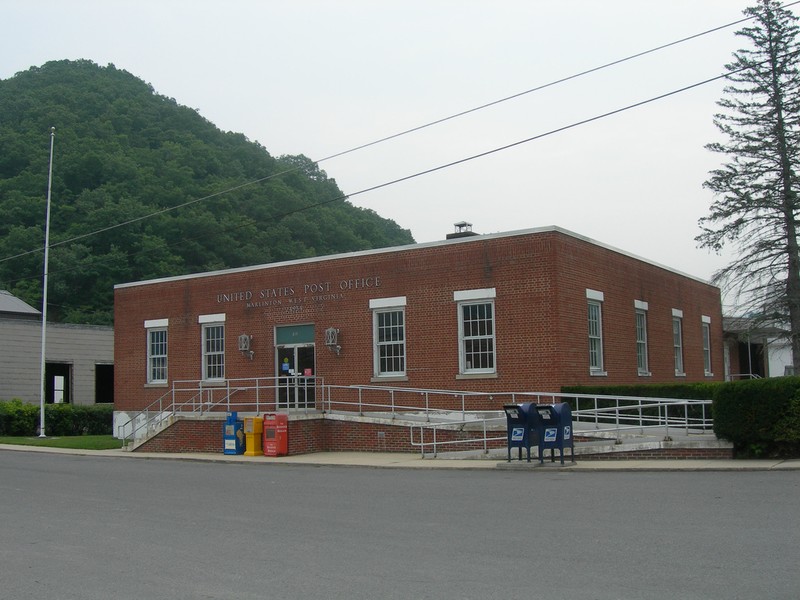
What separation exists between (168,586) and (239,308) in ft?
76.1

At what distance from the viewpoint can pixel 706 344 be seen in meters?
37.2

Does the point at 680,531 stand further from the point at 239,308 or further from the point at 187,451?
the point at 239,308

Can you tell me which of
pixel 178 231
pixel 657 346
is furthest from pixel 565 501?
pixel 178 231

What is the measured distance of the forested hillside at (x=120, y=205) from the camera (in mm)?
63469

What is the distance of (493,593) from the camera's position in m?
7.70

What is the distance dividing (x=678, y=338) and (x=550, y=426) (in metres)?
16.9

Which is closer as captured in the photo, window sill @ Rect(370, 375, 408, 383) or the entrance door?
window sill @ Rect(370, 375, 408, 383)

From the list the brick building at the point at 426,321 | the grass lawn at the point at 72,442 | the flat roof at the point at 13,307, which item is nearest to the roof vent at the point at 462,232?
the brick building at the point at 426,321

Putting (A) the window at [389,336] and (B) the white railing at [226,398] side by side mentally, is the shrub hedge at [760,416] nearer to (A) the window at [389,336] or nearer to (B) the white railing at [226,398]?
(A) the window at [389,336]

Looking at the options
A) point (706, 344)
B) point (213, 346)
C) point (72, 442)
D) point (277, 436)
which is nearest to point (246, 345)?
point (213, 346)

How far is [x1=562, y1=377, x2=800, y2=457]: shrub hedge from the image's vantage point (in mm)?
17234

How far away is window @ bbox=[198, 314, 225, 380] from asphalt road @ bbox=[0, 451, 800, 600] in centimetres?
1383

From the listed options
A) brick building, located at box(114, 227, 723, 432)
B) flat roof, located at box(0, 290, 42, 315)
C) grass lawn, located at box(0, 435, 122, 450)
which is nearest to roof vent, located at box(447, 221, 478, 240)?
brick building, located at box(114, 227, 723, 432)

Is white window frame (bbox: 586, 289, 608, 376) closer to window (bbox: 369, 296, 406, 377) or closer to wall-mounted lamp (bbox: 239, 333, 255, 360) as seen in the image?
window (bbox: 369, 296, 406, 377)
